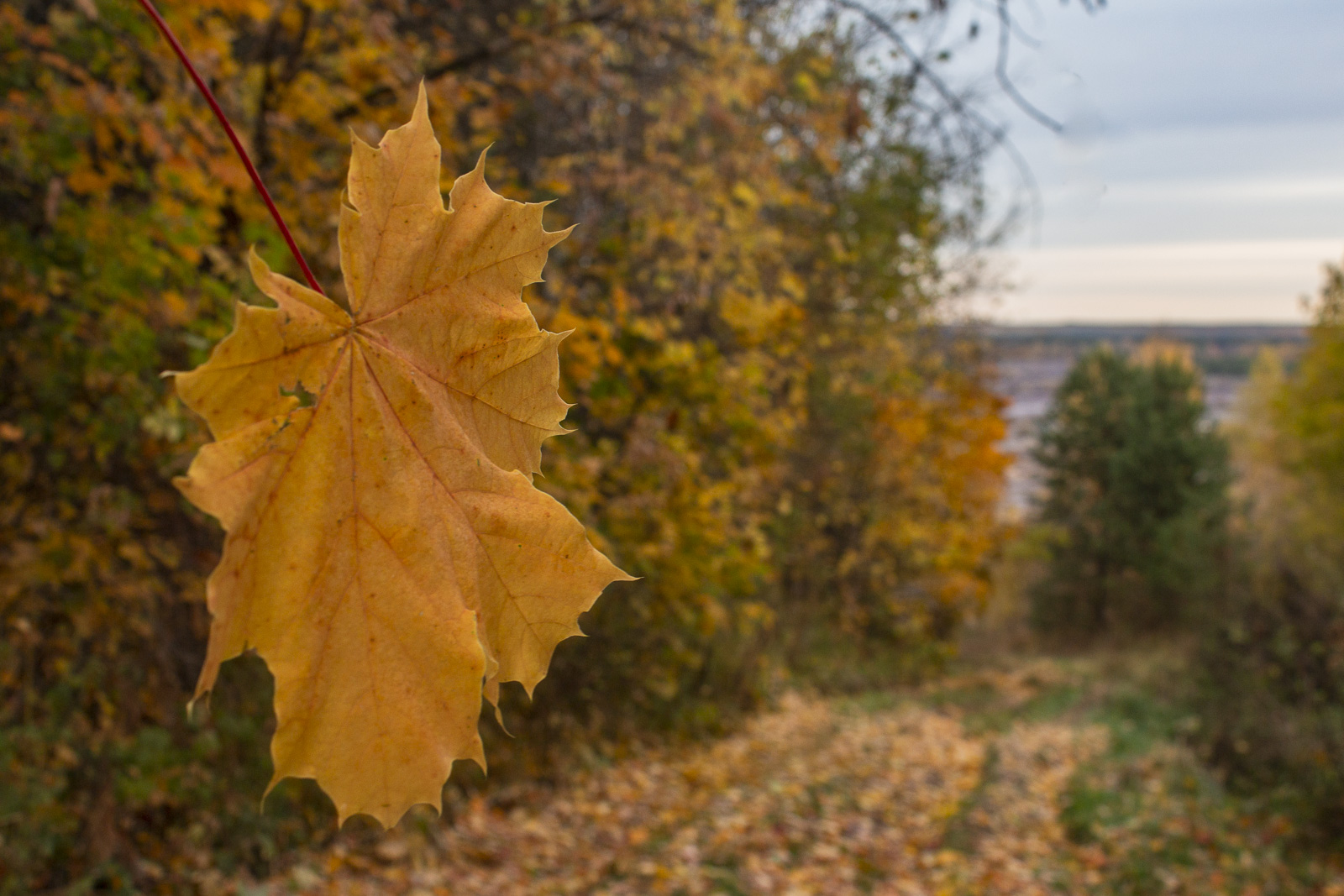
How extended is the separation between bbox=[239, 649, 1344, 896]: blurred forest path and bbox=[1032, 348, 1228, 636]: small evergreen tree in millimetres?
13455

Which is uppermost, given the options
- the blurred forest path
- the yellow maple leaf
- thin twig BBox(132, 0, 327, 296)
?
thin twig BBox(132, 0, 327, 296)

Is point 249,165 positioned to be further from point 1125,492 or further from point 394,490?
point 1125,492

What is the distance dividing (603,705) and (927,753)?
3570 millimetres

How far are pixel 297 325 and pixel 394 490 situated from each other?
0.13 meters

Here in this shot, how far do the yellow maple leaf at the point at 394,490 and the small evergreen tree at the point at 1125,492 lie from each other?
22.1 metres

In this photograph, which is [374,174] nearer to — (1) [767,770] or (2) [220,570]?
(2) [220,570]

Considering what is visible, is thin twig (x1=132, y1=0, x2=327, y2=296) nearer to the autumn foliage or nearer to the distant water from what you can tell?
the autumn foliage

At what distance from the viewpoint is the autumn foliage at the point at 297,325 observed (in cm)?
296

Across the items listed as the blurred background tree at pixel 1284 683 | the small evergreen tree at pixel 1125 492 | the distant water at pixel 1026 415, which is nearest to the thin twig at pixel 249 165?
the blurred background tree at pixel 1284 683

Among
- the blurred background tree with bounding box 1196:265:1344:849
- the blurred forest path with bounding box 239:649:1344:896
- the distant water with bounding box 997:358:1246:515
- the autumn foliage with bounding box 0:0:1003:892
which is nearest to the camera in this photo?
the autumn foliage with bounding box 0:0:1003:892

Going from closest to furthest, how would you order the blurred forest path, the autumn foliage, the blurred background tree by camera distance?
1. the autumn foliage
2. the blurred forest path
3. the blurred background tree

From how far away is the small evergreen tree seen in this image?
2153 cm

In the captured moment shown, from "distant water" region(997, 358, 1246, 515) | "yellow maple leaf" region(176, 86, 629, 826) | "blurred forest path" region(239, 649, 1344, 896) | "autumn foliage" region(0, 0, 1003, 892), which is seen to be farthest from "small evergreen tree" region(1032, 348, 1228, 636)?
"yellow maple leaf" region(176, 86, 629, 826)

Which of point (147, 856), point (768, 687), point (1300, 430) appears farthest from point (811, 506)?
point (1300, 430)
